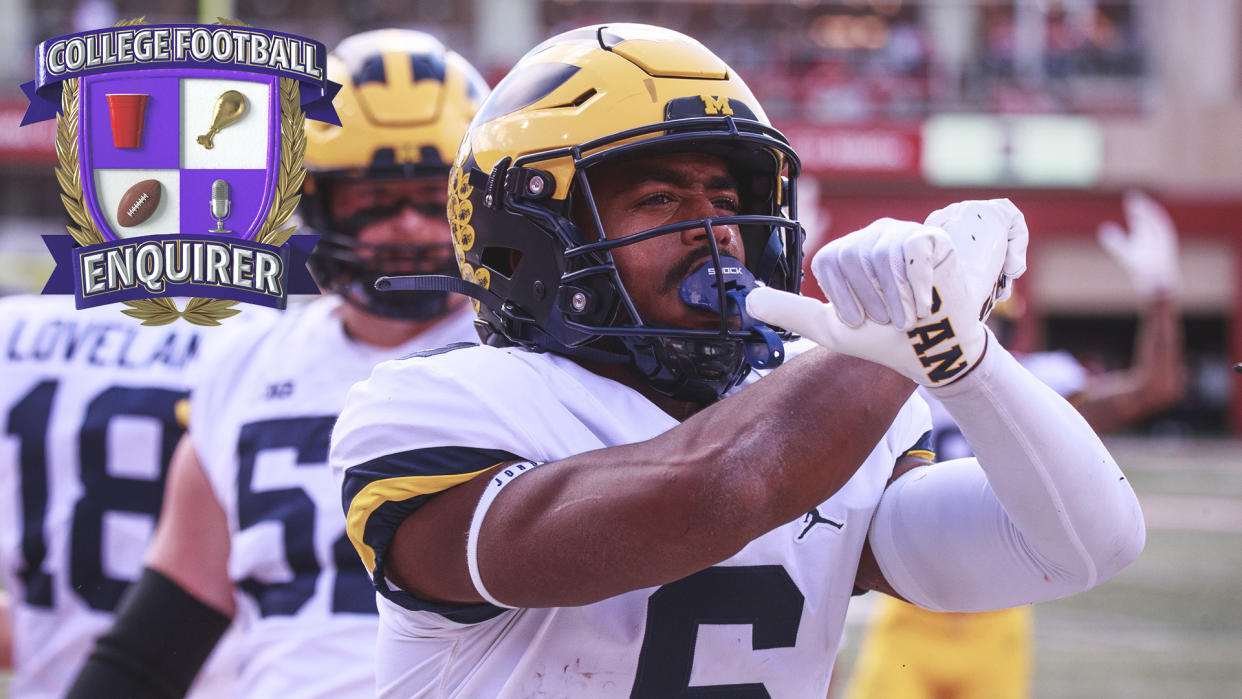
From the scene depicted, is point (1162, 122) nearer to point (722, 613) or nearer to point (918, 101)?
point (918, 101)

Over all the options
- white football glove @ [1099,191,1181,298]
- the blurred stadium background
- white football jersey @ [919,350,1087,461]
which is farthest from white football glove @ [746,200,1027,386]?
the blurred stadium background

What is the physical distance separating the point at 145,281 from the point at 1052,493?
3.84 feet

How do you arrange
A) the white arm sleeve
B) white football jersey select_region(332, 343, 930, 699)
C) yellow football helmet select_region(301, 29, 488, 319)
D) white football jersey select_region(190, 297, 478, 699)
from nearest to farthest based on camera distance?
1. the white arm sleeve
2. white football jersey select_region(332, 343, 930, 699)
3. white football jersey select_region(190, 297, 478, 699)
4. yellow football helmet select_region(301, 29, 488, 319)

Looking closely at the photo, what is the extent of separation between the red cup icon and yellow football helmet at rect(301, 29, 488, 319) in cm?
90

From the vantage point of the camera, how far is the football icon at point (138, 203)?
180cm

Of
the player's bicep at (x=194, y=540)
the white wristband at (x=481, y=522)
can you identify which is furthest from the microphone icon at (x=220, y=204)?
the player's bicep at (x=194, y=540)

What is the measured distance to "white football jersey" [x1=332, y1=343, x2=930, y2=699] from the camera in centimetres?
157

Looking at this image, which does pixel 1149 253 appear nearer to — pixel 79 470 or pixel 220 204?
pixel 79 470

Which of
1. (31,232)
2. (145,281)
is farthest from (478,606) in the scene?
(31,232)

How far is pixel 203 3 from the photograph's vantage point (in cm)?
262

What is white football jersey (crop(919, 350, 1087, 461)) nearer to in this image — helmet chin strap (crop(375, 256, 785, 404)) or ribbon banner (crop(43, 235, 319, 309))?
helmet chin strap (crop(375, 256, 785, 404))

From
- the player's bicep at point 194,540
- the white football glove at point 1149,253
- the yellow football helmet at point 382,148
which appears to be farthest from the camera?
the white football glove at point 1149,253

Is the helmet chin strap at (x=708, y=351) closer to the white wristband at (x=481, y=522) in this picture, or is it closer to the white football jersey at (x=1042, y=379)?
the white wristband at (x=481, y=522)

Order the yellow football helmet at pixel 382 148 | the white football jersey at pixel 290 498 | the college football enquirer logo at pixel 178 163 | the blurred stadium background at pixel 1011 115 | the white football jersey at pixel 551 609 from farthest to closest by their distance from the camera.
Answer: the blurred stadium background at pixel 1011 115 → the yellow football helmet at pixel 382 148 → the white football jersey at pixel 290 498 → the college football enquirer logo at pixel 178 163 → the white football jersey at pixel 551 609
